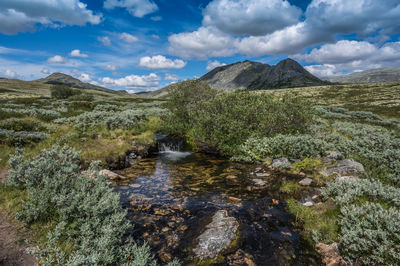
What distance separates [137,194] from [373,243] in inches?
353

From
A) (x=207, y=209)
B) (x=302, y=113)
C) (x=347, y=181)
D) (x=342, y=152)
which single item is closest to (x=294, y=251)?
(x=207, y=209)

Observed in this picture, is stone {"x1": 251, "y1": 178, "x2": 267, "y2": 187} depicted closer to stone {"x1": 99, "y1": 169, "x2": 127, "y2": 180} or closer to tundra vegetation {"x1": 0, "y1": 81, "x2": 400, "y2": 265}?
tundra vegetation {"x1": 0, "y1": 81, "x2": 400, "y2": 265}

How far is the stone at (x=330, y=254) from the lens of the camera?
5.21 meters

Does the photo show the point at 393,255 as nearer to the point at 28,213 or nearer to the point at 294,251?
the point at 294,251

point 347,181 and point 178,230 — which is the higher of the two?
point 347,181

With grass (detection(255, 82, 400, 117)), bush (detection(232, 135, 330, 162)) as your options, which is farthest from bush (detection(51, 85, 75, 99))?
bush (detection(232, 135, 330, 162))

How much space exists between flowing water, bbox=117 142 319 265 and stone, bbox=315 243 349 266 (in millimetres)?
282

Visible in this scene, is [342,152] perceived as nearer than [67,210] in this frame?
No

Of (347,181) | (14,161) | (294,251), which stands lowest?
(294,251)

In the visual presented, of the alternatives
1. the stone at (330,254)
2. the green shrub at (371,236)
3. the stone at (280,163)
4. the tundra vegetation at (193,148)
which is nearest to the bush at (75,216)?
the tundra vegetation at (193,148)

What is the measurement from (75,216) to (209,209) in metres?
4.97

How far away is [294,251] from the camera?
5812mm

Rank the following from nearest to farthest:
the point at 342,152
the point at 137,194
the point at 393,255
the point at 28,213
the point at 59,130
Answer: the point at 393,255, the point at 28,213, the point at 137,194, the point at 342,152, the point at 59,130

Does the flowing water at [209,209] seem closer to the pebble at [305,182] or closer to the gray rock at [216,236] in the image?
the gray rock at [216,236]
